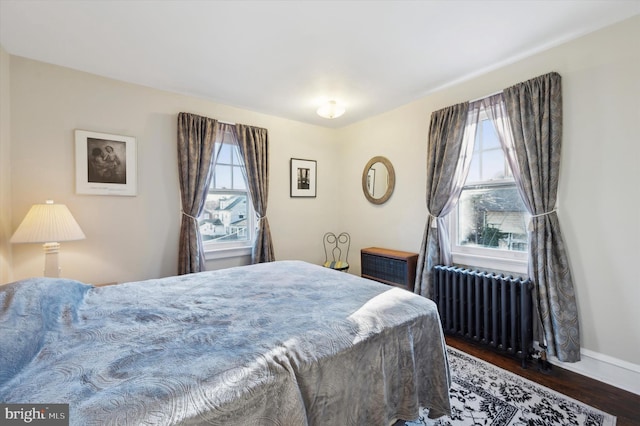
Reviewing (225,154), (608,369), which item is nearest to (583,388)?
(608,369)

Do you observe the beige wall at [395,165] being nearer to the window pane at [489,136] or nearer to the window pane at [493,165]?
the window pane at [489,136]

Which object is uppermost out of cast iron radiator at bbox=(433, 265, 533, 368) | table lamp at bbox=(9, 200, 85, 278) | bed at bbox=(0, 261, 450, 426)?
table lamp at bbox=(9, 200, 85, 278)

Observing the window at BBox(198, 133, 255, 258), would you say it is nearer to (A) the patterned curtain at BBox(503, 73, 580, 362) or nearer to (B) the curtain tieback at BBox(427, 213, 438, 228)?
(B) the curtain tieback at BBox(427, 213, 438, 228)

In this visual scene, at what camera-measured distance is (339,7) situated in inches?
67.6

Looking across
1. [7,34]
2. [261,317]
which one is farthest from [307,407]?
[7,34]

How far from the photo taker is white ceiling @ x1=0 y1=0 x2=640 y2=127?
5.67ft

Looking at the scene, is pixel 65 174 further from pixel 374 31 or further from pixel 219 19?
pixel 374 31

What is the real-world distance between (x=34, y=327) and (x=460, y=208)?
3.28m

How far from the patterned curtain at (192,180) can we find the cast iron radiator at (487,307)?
104 inches

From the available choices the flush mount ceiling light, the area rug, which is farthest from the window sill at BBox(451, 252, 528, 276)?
the flush mount ceiling light

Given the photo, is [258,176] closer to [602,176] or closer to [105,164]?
[105,164]

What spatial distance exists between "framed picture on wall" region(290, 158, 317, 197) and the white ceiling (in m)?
1.25

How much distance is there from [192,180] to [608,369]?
156 inches

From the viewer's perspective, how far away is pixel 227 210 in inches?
133
